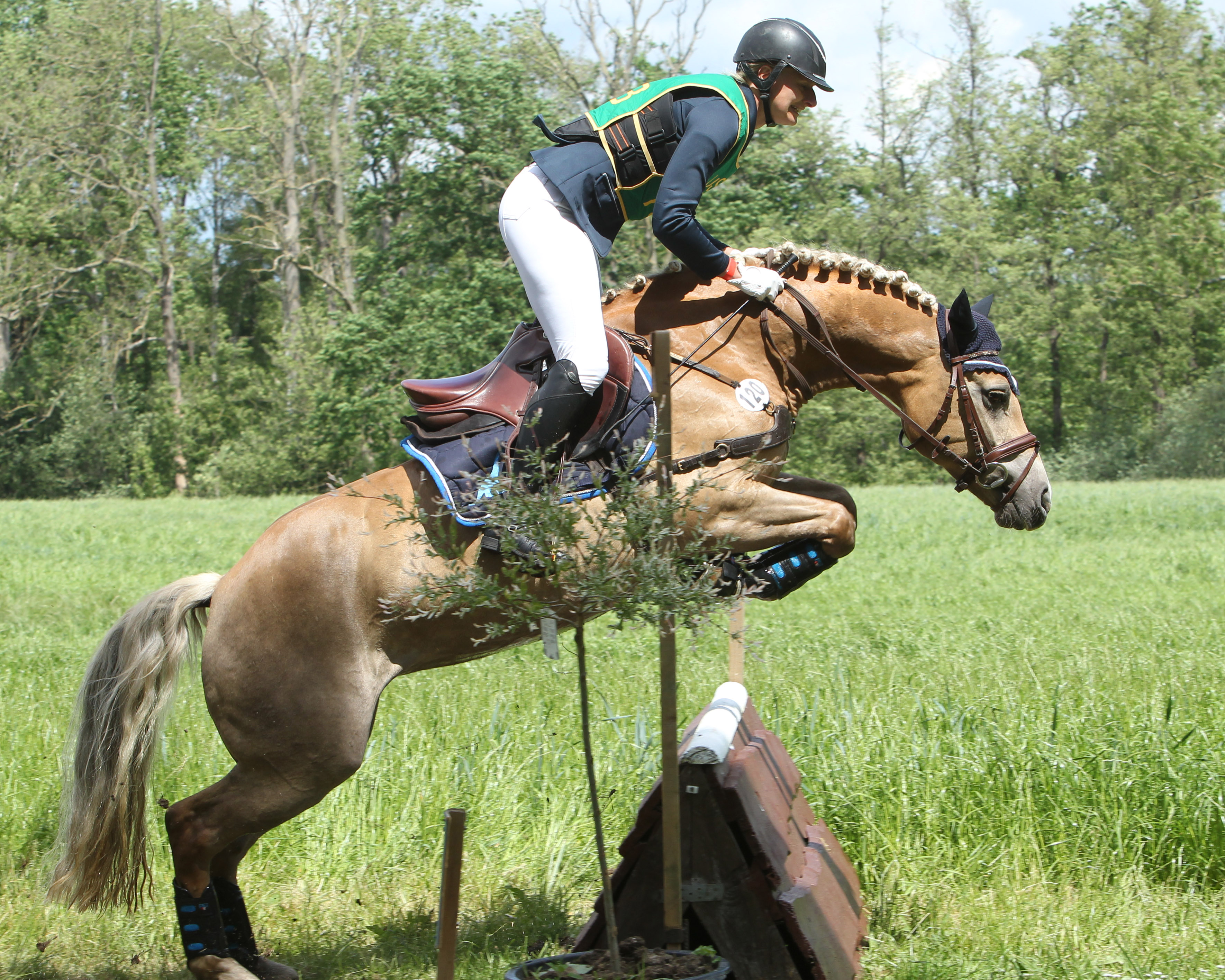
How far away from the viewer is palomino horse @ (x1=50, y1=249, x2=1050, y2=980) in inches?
138

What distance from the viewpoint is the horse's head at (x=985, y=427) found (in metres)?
3.84

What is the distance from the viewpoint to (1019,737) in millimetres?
4773

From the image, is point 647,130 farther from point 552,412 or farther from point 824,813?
point 824,813

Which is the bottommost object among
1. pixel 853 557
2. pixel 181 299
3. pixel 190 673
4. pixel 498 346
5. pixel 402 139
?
pixel 853 557

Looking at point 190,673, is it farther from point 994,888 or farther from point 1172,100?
point 1172,100

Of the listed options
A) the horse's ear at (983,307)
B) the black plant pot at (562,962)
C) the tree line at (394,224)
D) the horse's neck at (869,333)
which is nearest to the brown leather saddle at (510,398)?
the horse's neck at (869,333)

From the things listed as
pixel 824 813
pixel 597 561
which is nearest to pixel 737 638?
pixel 597 561

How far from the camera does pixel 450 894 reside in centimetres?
282

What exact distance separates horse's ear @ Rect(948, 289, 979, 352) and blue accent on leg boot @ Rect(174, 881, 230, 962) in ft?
10.1

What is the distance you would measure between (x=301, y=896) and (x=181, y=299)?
127 feet

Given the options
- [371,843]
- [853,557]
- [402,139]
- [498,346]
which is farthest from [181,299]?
[371,843]

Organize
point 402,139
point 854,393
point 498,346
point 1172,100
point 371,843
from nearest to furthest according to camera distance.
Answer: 1. point 371,843
2. point 498,346
3. point 402,139
4. point 854,393
5. point 1172,100

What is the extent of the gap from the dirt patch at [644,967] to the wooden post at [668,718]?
0.09 m

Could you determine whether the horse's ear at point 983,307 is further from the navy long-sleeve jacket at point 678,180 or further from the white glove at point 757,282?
the navy long-sleeve jacket at point 678,180
